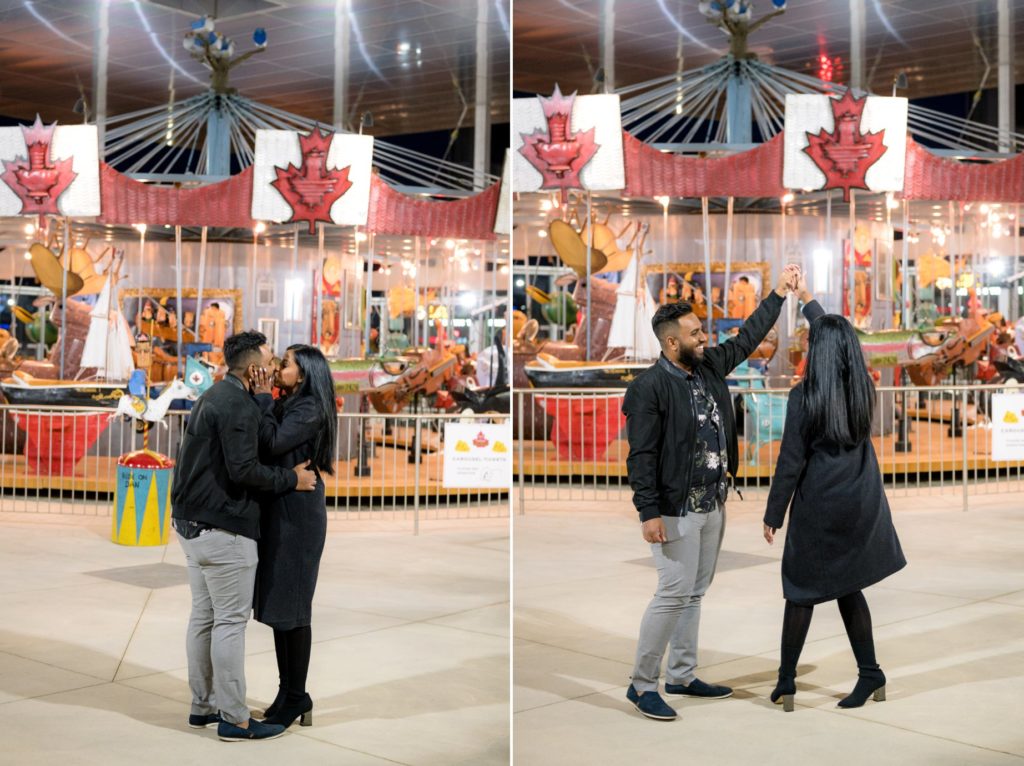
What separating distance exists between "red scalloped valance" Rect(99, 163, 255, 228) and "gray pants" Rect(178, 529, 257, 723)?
761 centimetres

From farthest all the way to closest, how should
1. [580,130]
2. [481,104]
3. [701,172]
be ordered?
[481,104], [701,172], [580,130]

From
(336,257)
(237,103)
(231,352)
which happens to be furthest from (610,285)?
(231,352)

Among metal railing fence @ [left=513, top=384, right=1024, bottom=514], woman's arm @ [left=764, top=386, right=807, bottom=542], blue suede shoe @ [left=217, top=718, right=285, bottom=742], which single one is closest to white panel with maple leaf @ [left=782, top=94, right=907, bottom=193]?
metal railing fence @ [left=513, top=384, right=1024, bottom=514]

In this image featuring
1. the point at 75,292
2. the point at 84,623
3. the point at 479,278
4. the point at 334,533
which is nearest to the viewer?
the point at 84,623

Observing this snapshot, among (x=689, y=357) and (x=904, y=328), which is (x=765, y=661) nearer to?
(x=689, y=357)

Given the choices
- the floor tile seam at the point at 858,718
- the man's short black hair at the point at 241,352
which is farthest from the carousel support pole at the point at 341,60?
the floor tile seam at the point at 858,718

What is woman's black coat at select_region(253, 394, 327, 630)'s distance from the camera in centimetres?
412

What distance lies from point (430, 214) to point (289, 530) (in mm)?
7208

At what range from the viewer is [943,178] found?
487 inches

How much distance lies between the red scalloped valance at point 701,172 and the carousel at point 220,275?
Result: 1303 millimetres

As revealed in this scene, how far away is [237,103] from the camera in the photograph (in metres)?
13.2

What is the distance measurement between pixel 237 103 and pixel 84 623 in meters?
8.37

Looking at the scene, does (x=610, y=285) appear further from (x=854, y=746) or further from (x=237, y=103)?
(x=854, y=746)

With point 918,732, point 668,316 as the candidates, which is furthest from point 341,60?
point 918,732
